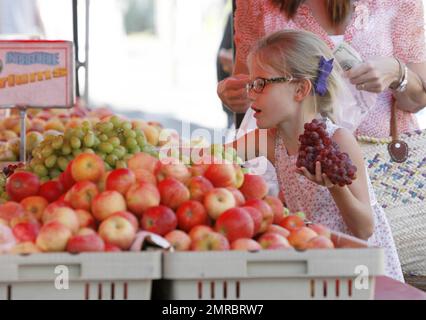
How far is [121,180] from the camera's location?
2012mm

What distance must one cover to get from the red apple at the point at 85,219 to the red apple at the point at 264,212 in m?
0.37

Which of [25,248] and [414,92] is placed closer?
[25,248]

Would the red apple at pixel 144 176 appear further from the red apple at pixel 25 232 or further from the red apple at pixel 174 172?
the red apple at pixel 25 232

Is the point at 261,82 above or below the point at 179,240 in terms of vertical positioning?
above

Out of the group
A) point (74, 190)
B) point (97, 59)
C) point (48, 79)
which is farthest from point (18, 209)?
point (97, 59)

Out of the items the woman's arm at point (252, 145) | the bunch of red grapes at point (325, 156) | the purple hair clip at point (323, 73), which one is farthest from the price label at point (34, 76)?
the bunch of red grapes at point (325, 156)

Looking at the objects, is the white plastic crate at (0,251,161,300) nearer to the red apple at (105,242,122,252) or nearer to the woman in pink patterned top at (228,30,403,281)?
the red apple at (105,242,122,252)

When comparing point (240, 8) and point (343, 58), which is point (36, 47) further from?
point (343, 58)

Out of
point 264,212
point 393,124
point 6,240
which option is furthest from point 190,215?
point 393,124

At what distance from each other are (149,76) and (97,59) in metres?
1.53

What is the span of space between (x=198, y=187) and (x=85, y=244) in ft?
1.23

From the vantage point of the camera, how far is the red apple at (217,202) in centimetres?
198

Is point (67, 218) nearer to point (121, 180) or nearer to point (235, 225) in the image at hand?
point (121, 180)
